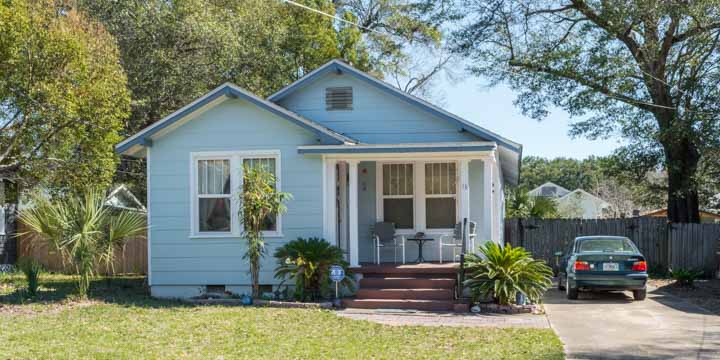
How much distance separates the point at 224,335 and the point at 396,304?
4.16m

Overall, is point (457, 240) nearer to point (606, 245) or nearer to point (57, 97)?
point (606, 245)

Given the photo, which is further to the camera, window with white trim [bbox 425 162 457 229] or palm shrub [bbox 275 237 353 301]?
window with white trim [bbox 425 162 457 229]

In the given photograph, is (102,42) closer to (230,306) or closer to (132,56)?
(132,56)

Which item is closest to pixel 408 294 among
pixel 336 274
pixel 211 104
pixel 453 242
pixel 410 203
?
→ pixel 336 274

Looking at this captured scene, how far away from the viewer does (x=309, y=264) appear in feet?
46.0

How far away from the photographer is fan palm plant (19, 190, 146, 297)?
14.2 meters

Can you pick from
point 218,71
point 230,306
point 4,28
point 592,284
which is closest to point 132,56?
point 218,71

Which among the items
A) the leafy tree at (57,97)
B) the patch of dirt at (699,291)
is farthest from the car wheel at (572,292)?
the leafy tree at (57,97)

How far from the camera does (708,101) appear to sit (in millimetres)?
21688

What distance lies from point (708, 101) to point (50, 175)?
18677mm

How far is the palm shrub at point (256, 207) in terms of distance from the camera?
14.0 meters

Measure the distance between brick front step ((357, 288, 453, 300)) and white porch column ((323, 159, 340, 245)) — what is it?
1410 mm

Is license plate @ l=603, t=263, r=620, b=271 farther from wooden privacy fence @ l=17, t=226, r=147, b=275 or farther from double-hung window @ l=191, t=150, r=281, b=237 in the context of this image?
wooden privacy fence @ l=17, t=226, r=147, b=275

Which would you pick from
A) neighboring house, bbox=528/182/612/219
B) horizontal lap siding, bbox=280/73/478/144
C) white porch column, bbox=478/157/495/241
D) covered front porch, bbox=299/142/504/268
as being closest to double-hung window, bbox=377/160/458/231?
covered front porch, bbox=299/142/504/268
